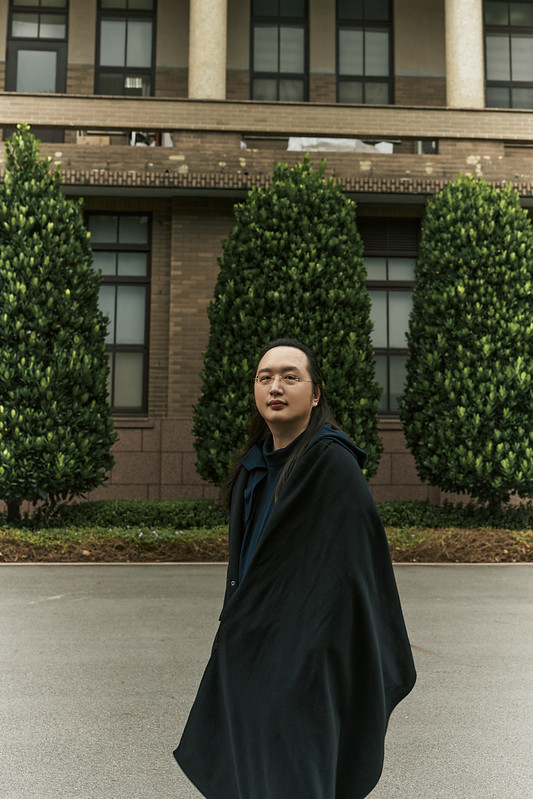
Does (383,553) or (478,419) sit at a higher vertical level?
(478,419)

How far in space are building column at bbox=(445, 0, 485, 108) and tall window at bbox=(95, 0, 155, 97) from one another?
6.15 meters

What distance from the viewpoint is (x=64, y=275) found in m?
11.4

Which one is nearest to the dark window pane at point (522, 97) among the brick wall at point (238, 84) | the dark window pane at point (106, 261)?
the brick wall at point (238, 84)

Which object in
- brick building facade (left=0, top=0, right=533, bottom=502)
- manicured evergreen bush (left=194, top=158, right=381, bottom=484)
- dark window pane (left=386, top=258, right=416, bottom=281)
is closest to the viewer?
manicured evergreen bush (left=194, top=158, right=381, bottom=484)

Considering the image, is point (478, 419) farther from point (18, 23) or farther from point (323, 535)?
point (18, 23)

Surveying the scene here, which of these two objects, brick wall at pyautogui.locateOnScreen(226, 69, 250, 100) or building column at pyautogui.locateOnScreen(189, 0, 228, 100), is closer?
building column at pyautogui.locateOnScreen(189, 0, 228, 100)

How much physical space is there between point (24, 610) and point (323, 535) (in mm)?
6023

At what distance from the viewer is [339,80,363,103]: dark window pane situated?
16.5 metres

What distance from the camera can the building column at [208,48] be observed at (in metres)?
14.6

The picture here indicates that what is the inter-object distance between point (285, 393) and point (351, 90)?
15.4 m

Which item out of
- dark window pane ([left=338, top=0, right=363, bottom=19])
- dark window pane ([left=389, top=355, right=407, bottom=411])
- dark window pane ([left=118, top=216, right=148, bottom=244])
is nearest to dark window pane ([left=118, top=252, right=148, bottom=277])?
dark window pane ([left=118, top=216, right=148, bottom=244])

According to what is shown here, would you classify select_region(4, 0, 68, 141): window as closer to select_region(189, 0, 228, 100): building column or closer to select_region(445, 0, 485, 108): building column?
select_region(189, 0, 228, 100): building column

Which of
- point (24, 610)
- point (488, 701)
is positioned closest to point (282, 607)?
point (488, 701)

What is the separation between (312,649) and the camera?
2387 millimetres
